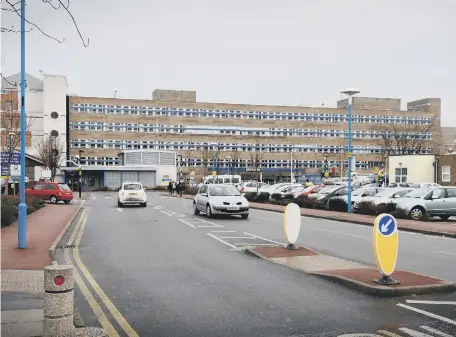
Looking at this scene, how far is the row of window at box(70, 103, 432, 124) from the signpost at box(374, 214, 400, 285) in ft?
319

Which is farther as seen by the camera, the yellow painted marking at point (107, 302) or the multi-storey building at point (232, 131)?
the multi-storey building at point (232, 131)

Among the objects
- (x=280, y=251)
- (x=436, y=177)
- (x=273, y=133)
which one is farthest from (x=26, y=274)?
(x=273, y=133)

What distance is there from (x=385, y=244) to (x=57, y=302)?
5.35 m

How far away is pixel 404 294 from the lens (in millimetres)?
7969

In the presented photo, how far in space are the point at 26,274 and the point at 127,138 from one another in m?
94.6

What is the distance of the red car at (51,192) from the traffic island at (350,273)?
94.0 feet

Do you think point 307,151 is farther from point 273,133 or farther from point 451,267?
point 451,267

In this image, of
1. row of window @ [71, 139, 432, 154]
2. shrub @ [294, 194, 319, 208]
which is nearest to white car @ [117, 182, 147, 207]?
shrub @ [294, 194, 319, 208]

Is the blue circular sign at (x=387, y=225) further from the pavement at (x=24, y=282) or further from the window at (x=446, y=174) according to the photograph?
the window at (x=446, y=174)

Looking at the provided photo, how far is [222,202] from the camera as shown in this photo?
23.3 m

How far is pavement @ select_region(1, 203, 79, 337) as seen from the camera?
6145 mm

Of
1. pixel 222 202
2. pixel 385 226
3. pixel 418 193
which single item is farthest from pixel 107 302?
pixel 418 193

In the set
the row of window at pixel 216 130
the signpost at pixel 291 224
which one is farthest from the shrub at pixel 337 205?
the row of window at pixel 216 130

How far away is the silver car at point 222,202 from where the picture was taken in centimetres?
2320
